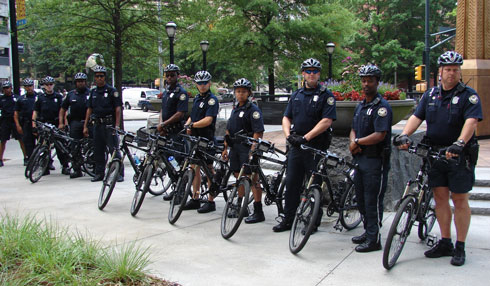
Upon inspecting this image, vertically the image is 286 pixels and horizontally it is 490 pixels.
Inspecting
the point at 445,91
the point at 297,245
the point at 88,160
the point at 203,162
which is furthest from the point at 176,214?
the point at 88,160

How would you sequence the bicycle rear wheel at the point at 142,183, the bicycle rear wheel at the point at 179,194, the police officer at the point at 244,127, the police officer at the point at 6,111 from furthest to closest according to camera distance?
1. the police officer at the point at 6,111
2. the bicycle rear wheel at the point at 142,183
3. the police officer at the point at 244,127
4. the bicycle rear wheel at the point at 179,194

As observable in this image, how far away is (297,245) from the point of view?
5324mm

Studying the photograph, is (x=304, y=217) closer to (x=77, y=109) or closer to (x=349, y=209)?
(x=349, y=209)

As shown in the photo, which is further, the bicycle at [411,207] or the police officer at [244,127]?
the police officer at [244,127]

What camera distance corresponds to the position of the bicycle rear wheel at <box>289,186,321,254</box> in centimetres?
530

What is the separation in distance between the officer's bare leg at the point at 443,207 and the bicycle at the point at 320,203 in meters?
0.92

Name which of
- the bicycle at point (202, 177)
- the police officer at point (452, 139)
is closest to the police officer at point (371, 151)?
the police officer at point (452, 139)

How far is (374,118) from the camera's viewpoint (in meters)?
5.36

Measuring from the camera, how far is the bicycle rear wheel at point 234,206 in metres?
5.88

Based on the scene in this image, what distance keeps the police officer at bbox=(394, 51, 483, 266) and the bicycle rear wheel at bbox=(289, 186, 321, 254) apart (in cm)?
105

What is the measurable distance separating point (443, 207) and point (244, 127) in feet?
9.01

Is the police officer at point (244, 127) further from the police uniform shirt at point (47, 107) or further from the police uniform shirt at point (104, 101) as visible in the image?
the police uniform shirt at point (47, 107)

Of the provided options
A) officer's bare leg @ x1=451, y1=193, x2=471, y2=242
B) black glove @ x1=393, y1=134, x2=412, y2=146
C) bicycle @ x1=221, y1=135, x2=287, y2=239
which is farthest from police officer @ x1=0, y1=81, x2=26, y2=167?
officer's bare leg @ x1=451, y1=193, x2=471, y2=242

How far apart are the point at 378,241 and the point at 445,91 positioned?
5.71 feet
